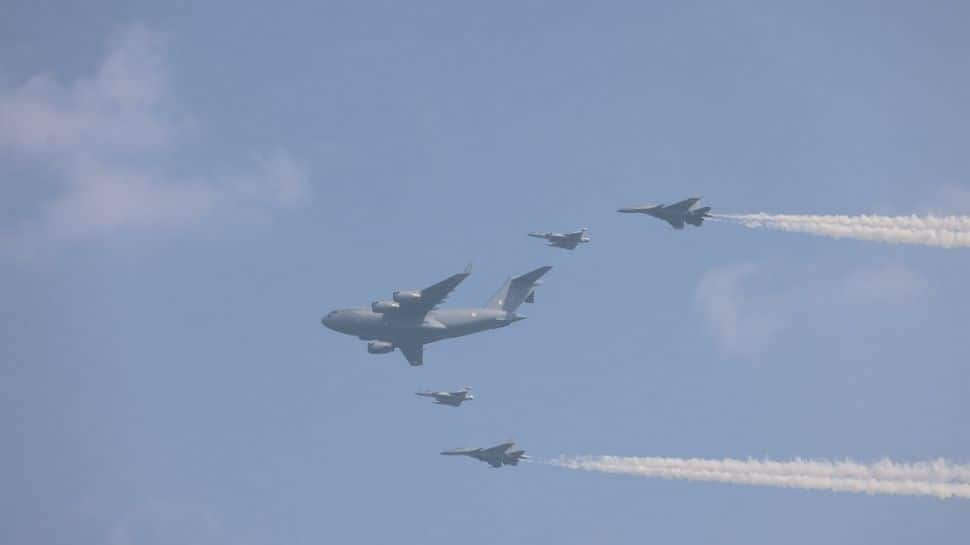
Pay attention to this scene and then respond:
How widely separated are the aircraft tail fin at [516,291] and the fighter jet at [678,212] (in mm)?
19395

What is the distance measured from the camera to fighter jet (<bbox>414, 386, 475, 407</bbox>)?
107 m

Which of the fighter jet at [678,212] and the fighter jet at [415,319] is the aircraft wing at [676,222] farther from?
the fighter jet at [415,319]

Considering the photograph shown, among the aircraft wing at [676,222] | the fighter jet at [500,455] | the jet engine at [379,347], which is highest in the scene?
the aircraft wing at [676,222]

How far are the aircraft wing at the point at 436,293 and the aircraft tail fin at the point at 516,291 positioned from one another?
236 inches

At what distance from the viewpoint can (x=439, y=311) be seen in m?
110

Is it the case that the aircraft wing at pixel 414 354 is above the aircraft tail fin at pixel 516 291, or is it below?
below

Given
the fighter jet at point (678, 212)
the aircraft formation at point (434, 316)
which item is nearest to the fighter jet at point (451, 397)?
the aircraft formation at point (434, 316)

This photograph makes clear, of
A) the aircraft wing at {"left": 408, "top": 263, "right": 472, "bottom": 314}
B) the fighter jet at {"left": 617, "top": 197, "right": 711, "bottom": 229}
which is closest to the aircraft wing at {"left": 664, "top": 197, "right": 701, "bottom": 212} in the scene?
the fighter jet at {"left": 617, "top": 197, "right": 711, "bottom": 229}

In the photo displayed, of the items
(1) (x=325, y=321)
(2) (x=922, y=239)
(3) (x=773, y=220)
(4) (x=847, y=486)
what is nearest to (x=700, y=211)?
(3) (x=773, y=220)

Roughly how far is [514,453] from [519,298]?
23.0 meters

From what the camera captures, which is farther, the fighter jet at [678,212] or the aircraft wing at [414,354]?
the aircraft wing at [414,354]

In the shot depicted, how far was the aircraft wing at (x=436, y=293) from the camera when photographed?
107256 millimetres

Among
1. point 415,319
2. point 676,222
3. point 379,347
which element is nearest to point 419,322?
point 415,319

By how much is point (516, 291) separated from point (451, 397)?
37.3ft
